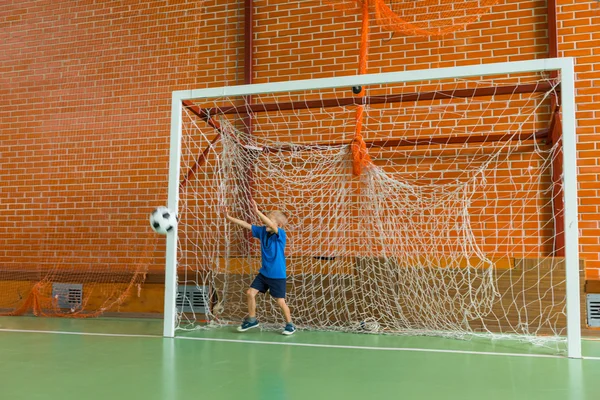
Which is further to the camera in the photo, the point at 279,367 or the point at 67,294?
the point at 67,294

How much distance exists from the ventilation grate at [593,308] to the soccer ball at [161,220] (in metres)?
4.20

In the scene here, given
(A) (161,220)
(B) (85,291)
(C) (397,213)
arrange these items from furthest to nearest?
(B) (85,291)
(C) (397,213)
(A) (161,220)

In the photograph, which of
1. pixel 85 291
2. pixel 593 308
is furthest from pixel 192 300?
pixel 593 308

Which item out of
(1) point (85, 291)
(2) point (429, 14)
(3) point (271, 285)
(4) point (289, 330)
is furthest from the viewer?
(1) point (85, 291)

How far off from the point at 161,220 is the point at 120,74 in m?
3.24

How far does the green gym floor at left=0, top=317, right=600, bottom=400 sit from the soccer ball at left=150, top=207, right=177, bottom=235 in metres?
1.01

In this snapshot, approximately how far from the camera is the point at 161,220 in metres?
4.77

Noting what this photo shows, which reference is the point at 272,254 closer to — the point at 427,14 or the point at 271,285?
the point at 271,285

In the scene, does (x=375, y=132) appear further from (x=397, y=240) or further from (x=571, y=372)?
(x=571, y=372)

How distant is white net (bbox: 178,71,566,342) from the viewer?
5301 millimetres

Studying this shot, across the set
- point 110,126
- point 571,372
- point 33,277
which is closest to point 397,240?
point 571,372

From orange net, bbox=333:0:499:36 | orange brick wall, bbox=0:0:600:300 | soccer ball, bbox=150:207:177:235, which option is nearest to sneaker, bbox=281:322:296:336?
soccer ball, bbox=150:207:177:235

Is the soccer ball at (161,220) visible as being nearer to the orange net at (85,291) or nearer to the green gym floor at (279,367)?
the green gym floor at (279,367)

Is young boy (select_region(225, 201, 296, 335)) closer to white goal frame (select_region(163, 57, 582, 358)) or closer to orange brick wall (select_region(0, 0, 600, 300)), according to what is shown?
white goal frame (select_region(163, 57, 582, 358))
